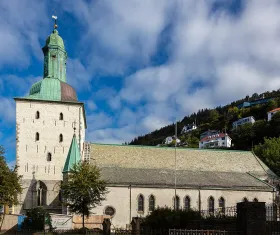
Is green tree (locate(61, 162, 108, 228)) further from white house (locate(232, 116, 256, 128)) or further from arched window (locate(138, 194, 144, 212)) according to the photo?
white house (locate(232, 116, 256, 128))

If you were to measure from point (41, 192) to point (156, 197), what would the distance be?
13.3m

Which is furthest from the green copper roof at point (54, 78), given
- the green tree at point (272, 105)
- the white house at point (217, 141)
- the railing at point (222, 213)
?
the green tree at point (272, 105)

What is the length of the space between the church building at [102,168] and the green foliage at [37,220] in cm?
477

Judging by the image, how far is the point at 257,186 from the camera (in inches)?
1918

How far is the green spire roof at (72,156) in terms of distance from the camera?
4241cm

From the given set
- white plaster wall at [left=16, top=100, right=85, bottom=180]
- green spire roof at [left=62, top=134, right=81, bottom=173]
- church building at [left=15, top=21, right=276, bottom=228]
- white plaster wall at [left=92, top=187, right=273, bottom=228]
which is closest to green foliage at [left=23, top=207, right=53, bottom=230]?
church building at [left=15, top=21, right=276, bottom=228]

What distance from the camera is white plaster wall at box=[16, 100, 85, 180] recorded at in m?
44.7

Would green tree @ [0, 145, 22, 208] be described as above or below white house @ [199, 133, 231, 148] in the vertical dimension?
below

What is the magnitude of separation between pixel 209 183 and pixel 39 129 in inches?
857

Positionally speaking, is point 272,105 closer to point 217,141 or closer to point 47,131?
point 217,141

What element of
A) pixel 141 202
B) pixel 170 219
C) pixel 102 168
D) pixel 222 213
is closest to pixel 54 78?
pixel 102 168

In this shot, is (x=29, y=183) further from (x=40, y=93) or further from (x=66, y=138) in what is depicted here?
(x=40, y=93)

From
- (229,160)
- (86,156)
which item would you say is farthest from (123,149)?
(229,160)

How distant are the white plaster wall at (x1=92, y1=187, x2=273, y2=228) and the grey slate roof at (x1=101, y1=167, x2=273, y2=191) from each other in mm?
636
